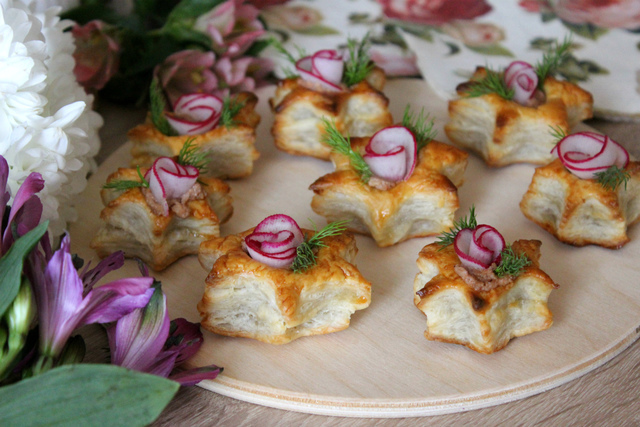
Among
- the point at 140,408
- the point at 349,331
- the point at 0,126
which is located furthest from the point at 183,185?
the point at 140,408

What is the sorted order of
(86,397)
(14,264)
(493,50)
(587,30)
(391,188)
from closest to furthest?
(86,397)
(14,264)
(391,188)
(493,50)
(587,30)

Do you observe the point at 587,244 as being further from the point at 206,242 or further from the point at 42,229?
the point at 42,229

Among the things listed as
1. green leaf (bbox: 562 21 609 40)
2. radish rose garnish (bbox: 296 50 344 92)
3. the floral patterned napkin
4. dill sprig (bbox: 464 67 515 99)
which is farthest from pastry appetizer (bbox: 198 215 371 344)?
green leaf (bbox: 562 21 609 40)

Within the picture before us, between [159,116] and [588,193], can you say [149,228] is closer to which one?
[159,116]

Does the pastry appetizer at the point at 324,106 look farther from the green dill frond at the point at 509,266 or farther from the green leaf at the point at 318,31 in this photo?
the green dill frond at the point at 509,266

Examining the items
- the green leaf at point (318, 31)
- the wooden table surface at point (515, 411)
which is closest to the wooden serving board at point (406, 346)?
the wooden table surface at point (515, 411)

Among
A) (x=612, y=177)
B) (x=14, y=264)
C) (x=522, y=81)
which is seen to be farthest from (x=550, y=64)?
(x=14, y=264)
